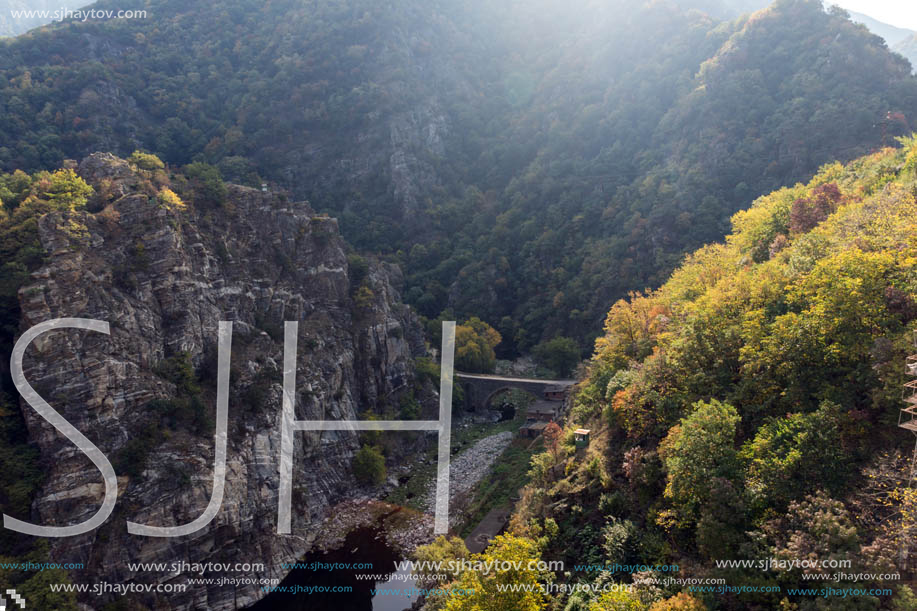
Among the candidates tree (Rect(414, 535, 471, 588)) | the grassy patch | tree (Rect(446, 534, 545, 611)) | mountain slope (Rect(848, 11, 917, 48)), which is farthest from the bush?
mountain slope (Rect(848, 11, 917, 48))

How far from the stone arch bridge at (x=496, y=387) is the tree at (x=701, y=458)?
42953mm

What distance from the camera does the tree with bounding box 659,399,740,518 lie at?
2428 cm

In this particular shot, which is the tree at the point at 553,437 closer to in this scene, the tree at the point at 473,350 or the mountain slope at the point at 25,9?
the tree at the point at 473,350

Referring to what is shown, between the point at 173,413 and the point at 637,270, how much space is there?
2751 inches

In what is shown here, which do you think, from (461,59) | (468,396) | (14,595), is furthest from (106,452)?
(461,59)

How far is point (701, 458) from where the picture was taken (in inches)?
973

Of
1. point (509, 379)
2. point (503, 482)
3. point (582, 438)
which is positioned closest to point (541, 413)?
point (509, 379)

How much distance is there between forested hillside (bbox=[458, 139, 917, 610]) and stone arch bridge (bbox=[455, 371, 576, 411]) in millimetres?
30607

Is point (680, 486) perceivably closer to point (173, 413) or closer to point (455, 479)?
point (455, 479)

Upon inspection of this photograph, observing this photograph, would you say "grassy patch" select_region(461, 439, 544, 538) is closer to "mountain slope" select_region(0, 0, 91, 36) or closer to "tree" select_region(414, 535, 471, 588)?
"tree" select_region(414, 535, 471, 588)

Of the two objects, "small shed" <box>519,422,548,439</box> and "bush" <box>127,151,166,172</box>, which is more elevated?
"bush" <box>127,151,166,172</box>

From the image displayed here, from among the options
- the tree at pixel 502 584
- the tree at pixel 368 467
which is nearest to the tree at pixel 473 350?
the tree at pixel 368 467

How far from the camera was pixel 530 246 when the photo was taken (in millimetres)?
98438

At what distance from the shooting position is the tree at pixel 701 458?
24281 millimetres
